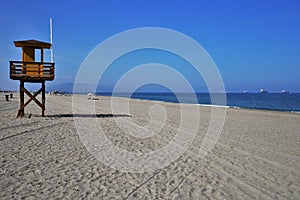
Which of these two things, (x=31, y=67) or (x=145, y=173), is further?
(x=31, y=67)

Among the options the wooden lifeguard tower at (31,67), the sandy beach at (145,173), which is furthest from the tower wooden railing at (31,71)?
the sandy beach at (145,173)

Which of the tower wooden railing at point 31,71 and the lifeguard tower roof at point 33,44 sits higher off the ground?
the lifeguard tower roof at point 33,44

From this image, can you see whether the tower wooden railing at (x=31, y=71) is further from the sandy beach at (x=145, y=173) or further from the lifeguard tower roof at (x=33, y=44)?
the sandy beach at (x=145, y=173)

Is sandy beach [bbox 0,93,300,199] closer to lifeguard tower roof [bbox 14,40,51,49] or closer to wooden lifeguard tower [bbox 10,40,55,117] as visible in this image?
wooden lifeguard tower [bbox 10,40,55,117]

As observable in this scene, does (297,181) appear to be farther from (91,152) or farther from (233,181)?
(91,152)

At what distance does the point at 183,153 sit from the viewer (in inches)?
342

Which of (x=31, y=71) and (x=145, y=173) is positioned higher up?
(x=31, y=71)

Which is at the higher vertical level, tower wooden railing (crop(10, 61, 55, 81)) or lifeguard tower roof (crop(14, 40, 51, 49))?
lifeguard tower roof (crop(14, 40, 51, 49))

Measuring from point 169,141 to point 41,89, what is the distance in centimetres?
1023

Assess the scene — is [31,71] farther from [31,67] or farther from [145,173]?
[145,173]

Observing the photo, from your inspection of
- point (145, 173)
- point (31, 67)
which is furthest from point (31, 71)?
point (145, 173)

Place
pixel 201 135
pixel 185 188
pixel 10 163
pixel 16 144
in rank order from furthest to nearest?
1. pixel 201 135
2. pixel 16 144
3. pixel 10 163
4. pixel 185 188

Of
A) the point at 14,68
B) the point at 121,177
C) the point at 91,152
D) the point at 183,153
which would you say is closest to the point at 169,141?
the point at 183,153

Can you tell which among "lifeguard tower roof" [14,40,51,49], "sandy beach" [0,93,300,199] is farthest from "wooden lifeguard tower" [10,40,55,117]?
"sandy beach" [0,93,300,199]
